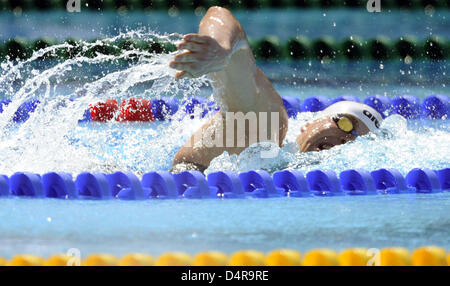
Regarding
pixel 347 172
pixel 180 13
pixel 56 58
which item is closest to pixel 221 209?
pixel 347 172

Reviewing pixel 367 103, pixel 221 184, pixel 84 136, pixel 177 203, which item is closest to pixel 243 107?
pixel 221 184

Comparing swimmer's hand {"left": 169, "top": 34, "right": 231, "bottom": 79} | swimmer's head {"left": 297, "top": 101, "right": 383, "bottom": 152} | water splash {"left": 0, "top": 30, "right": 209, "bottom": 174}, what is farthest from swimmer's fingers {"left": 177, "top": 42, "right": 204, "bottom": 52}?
swimmer's head {"left": 297, "top": 101, "right": 383, "bottom": 152}

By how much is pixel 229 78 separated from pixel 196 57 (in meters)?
0.77

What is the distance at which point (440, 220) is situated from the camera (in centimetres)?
242

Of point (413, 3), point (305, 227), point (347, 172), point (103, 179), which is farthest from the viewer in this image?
point (413, 3)

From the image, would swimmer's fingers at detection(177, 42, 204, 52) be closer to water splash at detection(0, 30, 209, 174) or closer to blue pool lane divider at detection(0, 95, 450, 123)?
water splash at detection(0, 30, 209, 174)

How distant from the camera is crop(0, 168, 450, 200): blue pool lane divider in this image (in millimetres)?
2764

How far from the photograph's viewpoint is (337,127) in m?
3.35

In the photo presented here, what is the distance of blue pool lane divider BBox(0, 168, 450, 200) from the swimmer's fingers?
74 cm

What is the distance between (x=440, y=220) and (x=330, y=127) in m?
0.98

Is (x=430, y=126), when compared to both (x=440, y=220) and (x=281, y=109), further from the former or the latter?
(x=440, y=220)

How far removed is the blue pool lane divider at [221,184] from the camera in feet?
9.07
